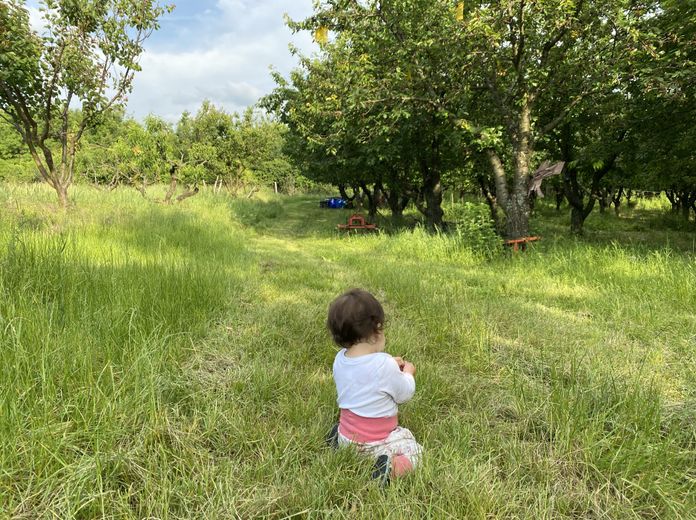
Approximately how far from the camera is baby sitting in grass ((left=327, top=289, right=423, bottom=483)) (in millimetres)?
1833

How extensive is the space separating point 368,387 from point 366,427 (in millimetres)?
199

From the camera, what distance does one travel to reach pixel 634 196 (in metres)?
27.8

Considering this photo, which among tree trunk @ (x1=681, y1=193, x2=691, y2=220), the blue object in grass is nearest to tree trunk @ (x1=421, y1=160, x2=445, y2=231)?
tree trunk @ (x1=681, y1=193, x2=691, y2=220)

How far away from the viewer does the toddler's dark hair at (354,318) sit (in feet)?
6.28

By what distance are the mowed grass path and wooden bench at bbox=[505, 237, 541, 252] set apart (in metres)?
2.92

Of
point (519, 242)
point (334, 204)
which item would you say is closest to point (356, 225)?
point (519, 242)

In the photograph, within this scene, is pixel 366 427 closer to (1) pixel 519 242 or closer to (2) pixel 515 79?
(1) pixel 519 242

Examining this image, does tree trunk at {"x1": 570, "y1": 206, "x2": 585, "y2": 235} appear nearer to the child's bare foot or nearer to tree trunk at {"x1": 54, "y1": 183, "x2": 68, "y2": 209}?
the child's bare foot

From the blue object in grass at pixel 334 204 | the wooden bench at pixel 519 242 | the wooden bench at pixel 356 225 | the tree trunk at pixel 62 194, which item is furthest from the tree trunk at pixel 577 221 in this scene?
the blue object in grass at pixel 334 204

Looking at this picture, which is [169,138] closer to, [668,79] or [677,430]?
[668,79]

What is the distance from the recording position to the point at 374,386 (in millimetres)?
1837

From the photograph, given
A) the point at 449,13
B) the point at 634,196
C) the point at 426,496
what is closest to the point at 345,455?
the point at 426,496

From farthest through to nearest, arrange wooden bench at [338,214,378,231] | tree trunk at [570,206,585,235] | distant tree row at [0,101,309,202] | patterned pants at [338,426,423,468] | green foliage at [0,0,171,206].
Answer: distant tree row at [0,101,309,202] → tree trunk at [570,206,585,235] → wooden bench at [338,214,378,231] → green foliage at [0,0,171,206] → patterned pants at [338,426,423,468]

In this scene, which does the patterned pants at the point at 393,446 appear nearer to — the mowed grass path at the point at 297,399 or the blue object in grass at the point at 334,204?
the mowed grass path at the point at 297,399
